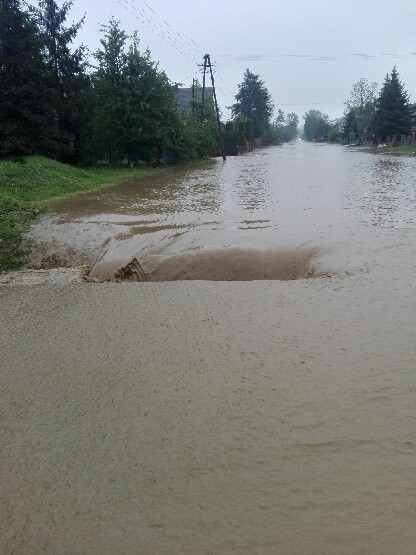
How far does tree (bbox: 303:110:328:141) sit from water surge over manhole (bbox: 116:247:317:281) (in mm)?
118467

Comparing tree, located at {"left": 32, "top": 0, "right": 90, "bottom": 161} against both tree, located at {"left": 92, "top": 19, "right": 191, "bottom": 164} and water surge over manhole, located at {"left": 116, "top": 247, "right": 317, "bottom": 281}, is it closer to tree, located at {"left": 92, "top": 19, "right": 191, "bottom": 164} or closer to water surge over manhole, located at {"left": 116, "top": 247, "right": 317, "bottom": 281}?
tree, located at {"left": 92, "top": 19, "right": 191, "bottom": 164}

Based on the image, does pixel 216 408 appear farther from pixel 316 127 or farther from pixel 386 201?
pixel 316 127

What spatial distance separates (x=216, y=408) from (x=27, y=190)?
37.9 feet

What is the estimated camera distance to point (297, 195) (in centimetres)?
1234

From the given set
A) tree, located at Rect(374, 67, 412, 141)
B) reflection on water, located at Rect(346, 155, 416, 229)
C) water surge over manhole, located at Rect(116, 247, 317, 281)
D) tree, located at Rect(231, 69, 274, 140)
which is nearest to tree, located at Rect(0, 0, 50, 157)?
reflection on water, located at Rect(346, 155, 416, 229)

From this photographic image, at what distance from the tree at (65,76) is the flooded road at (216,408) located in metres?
16.4

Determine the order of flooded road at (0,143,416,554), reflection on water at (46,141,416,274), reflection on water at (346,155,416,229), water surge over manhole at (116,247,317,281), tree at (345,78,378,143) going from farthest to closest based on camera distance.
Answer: tree at (345,78,378,143)
reflection on water at (346,155,416,229)
reflection on water at (46,141,416,274)
water surge over manhole at (116,247,317,281)
flooded road at (0,143,416,554)

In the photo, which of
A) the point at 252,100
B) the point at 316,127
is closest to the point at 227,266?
the point at 252,100

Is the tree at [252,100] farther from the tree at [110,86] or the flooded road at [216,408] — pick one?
the flooded road at [216,408]

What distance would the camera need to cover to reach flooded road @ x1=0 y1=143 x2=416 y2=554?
2.07m

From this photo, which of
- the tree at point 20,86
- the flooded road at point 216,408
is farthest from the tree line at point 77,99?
the flooded road at point 216,408

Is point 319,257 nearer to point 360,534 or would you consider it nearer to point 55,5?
point 360,534

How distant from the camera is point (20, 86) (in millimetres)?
18172

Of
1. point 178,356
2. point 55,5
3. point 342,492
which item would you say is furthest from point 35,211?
point 55,5
